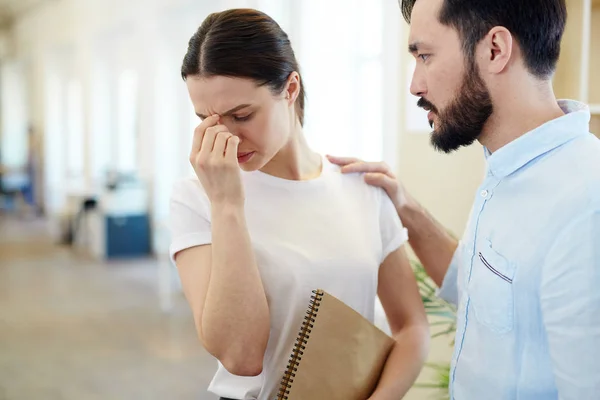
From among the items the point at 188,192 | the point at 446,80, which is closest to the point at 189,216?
the point at 188,192

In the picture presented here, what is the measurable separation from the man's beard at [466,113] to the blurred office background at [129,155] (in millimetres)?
1071

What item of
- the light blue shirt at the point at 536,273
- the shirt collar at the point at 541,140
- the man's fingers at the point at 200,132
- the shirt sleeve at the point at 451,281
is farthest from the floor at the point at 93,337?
the shirt collar at the point at 541,140

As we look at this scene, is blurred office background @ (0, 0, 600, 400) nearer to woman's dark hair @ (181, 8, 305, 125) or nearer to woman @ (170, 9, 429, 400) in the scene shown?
woman @ (170, 9, 429, 400)

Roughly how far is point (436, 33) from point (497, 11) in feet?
0.37

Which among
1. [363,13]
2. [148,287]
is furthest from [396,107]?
[148,287]

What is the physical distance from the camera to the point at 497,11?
3.54 feet

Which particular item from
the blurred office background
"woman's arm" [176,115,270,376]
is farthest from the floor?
"woman's arm" [176,115,270,376]

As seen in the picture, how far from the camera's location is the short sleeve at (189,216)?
135 cm

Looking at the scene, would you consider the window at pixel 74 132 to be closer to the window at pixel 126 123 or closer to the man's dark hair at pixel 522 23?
the window at pixel 126 123

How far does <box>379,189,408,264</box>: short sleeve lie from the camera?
61.1 inches

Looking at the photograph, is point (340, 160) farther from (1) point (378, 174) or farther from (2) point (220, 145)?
(2) point (220, 145)

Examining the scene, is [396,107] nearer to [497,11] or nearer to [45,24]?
[497,11]

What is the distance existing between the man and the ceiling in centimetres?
1134

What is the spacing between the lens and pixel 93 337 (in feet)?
15.3
